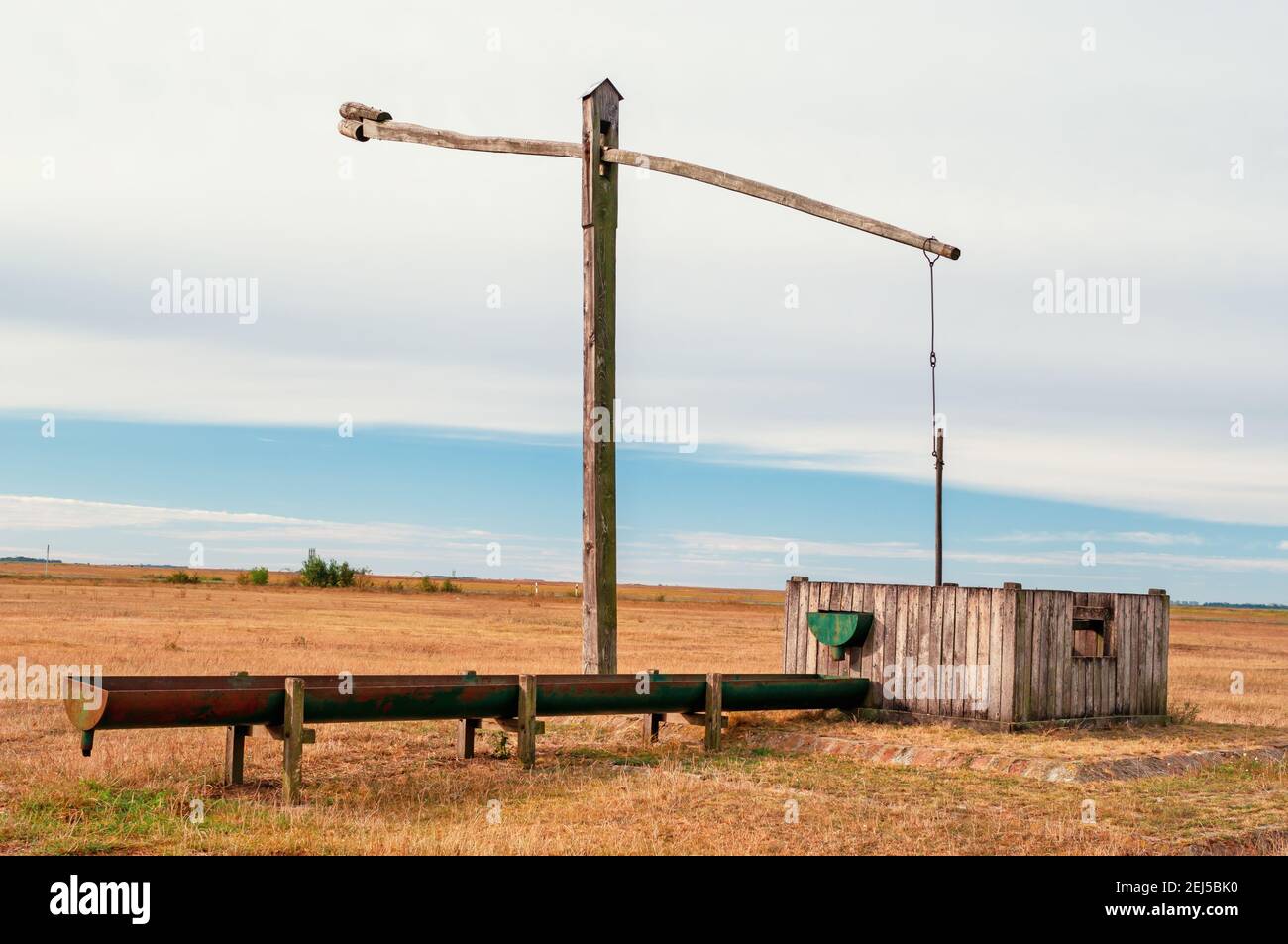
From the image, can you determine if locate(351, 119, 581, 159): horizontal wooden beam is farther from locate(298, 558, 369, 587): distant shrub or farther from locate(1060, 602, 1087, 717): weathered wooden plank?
locate(298, 558, 369, 587): distant shrub

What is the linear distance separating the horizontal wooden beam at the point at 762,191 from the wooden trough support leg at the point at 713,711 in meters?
5.57

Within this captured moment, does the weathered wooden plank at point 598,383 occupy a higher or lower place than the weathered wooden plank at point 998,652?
higher

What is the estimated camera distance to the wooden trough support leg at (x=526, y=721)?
41.4 ft

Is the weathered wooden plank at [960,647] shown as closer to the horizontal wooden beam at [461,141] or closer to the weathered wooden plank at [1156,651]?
the weathered wooden plank at [1156,651]

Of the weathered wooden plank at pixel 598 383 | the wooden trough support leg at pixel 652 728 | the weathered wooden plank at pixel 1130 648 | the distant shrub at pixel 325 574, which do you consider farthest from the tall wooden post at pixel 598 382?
the distant shrub at pixel 325 574

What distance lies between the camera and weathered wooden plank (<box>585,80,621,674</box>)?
14.8 meters

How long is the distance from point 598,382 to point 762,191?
303 cm

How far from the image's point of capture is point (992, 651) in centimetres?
1524

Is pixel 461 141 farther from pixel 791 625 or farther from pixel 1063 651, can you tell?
pixel 1063 651

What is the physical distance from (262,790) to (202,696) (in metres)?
1.18

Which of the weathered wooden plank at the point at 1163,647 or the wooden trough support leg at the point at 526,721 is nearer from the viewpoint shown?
the wooden trough support leg at the point at 526,721

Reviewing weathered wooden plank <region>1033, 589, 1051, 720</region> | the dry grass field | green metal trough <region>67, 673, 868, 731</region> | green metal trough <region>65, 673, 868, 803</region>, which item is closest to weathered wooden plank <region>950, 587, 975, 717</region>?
the dry grass field

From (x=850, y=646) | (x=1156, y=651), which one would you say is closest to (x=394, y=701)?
(x=850, y=646)
